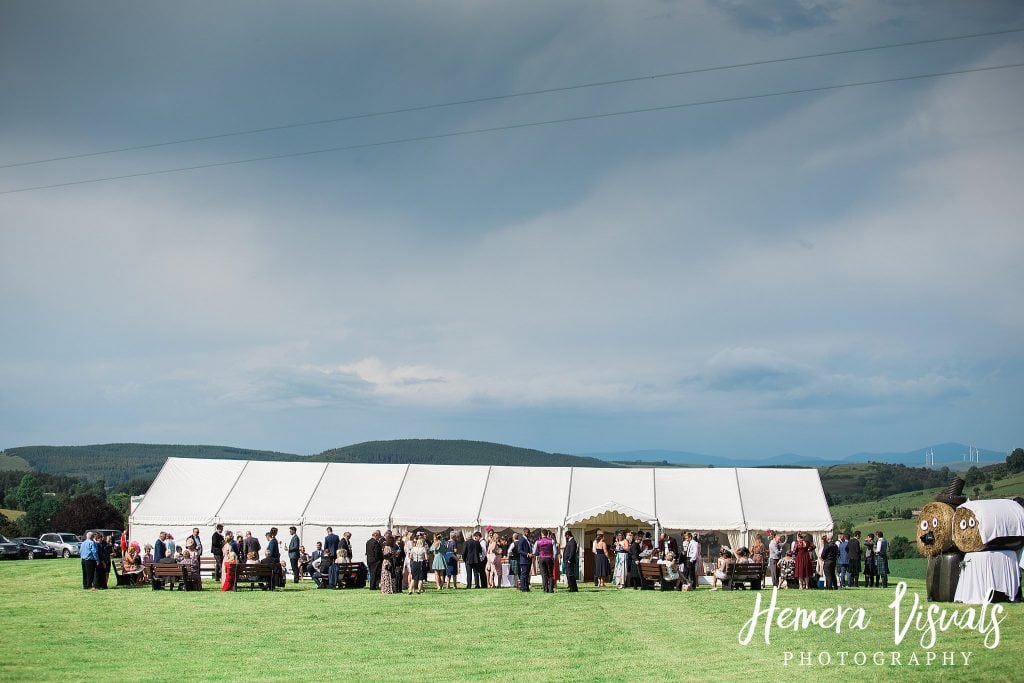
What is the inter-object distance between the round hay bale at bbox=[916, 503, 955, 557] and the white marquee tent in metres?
7.72

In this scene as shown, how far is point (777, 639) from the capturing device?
13.2m

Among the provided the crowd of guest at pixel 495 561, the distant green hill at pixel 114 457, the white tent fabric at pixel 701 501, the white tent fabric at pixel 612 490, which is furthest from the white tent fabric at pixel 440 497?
the distant green hill at pixel 114 457

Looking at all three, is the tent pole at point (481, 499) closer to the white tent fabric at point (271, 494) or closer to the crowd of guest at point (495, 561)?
the crowd of guest at point (495, 561)

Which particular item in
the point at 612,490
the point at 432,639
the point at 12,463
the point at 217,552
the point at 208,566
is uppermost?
the point at 12,463

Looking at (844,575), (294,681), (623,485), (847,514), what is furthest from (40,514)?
(294,681)

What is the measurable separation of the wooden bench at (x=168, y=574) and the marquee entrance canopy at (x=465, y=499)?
516 cm

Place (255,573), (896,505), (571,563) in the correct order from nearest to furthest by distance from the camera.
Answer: (255,573), (571,563), (896,505)

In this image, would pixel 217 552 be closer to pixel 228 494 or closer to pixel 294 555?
pixel 294 555

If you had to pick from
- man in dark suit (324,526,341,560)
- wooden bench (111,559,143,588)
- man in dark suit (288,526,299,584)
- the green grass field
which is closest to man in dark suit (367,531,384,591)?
man in dark suit (324,526,341,560)

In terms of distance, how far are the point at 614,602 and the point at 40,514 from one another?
3045 inches

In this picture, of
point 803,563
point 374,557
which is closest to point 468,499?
point 374,557

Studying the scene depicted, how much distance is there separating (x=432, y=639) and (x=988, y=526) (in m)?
A: 9.58

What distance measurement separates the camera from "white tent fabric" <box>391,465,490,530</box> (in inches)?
1027

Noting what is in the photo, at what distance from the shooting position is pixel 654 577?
22125 millimetres
